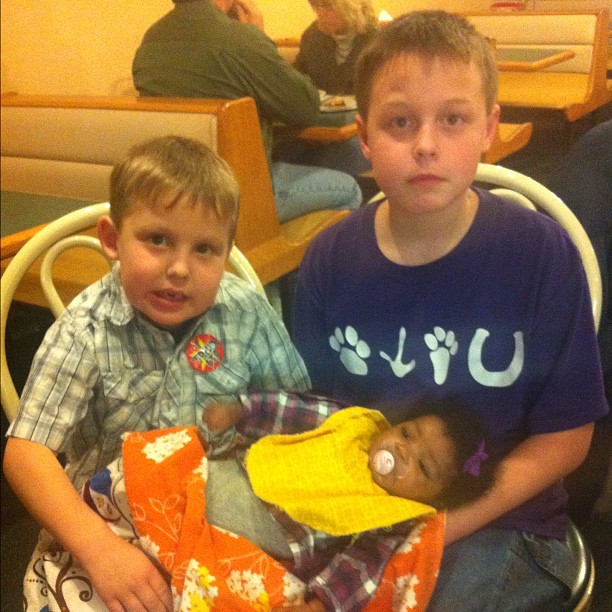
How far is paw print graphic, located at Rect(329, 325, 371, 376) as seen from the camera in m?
0.65

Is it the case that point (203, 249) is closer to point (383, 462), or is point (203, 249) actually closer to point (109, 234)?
point (109, 234)

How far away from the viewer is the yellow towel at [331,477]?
544mm

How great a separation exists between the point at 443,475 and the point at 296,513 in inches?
5.1

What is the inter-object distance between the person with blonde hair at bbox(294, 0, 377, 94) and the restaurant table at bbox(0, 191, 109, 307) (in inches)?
21.2

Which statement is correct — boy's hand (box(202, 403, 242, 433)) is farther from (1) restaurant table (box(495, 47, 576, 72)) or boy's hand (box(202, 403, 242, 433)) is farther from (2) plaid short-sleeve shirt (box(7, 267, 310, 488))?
(1) restaurant table (box(495, 47, 576, 72))

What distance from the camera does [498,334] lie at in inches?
22.9

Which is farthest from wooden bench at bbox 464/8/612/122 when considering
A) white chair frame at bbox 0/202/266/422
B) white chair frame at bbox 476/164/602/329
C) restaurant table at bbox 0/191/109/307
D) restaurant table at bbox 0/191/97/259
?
restaurant table at bbox 0/191/97/259

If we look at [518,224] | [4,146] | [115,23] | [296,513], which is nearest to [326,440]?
[296,513]

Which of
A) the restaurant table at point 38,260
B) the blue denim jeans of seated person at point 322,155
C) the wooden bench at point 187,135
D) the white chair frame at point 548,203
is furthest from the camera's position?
the wooden bench at point 187,135

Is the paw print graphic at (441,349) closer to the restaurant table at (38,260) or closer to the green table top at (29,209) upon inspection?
the restaurant table at (38,260)

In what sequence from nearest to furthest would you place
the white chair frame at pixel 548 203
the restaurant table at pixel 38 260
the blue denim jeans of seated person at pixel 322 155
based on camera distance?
the white chair frame at pixel 548 203 < the blue denim jeans of seated person at pixel 322 155 < the restaurant table at pixel 38 260

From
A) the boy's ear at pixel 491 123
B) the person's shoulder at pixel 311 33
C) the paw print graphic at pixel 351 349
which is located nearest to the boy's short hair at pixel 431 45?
the boy's ear at pixel 491 123

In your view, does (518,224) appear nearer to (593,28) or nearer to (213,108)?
(593,28)

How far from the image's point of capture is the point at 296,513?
559 millimetres
